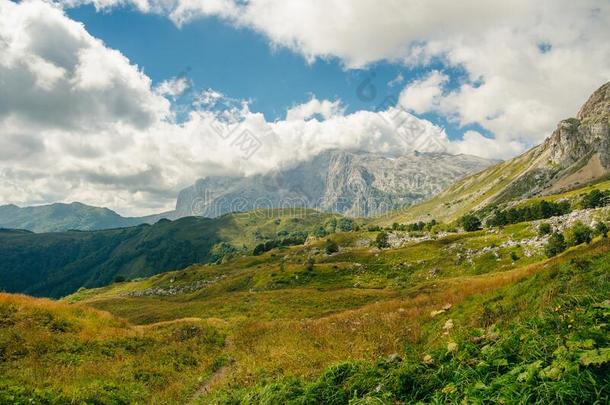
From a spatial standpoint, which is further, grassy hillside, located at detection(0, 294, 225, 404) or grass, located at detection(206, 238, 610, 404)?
grassy hillside, located at detection(0, 294, 225, 404)

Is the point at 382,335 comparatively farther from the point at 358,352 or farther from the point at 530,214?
the point at 530,214

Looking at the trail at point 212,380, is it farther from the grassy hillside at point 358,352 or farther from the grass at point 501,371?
the grass at point 501,371

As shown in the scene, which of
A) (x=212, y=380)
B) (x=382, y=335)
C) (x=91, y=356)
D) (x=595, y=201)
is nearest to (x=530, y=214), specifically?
(x=595, y=201)

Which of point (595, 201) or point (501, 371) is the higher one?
point (595, 201)

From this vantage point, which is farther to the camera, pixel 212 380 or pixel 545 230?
pixel 545 230

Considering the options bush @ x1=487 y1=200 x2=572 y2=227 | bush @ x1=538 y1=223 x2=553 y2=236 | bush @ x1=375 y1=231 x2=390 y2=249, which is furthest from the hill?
bush @ x1=487 y1=200 x2=572 y2=227

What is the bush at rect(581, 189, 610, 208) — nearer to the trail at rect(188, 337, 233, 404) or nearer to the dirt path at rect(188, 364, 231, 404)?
the trail at rect(188, 337, 233, 404)

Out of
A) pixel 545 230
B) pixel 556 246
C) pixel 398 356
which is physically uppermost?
pixel 398 356

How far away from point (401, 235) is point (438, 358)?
12677cm

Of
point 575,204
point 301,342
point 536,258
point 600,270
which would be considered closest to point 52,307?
point 301,342

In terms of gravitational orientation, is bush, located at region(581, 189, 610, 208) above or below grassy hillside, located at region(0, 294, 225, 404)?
above

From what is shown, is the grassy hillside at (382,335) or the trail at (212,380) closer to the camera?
the grassy hillside at (382,335)

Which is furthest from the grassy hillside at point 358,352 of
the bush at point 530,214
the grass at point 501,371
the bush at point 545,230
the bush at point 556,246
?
the bush at point 530,214

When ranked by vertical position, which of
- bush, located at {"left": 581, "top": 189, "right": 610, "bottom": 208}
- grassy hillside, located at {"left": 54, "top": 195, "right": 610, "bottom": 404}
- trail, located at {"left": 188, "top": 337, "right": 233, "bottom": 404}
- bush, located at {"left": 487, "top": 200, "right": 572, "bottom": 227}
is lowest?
trail, located at {"left": 188, "top": 337, "right": 233, "bottom": 404}
